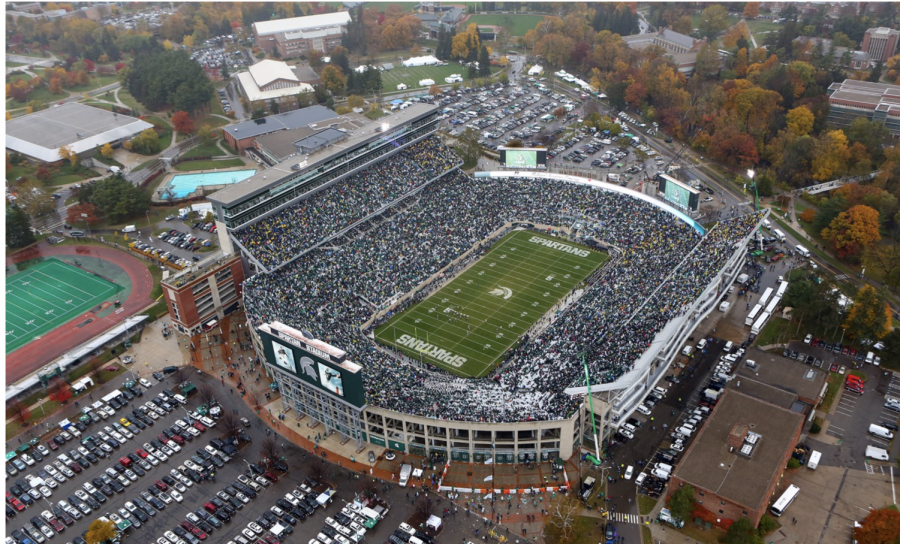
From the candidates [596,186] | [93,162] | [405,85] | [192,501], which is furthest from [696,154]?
[93,162]

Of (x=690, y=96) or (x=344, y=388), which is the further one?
(x=690, y=96)

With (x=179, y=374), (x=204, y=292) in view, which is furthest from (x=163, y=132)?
(x=179, y=374)

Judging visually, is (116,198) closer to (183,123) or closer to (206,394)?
(183,123)

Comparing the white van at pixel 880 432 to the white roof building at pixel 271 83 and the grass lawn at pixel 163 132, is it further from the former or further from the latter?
the grass lawn at pixel 163 132

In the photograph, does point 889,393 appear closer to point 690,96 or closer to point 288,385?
point 288,385

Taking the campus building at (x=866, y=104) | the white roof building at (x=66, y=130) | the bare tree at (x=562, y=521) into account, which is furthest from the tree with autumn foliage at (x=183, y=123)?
the campus building at (x=866, y=104)

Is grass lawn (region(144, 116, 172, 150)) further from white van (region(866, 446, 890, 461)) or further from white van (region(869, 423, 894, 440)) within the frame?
white van (region(866, 446, 890, 461))
